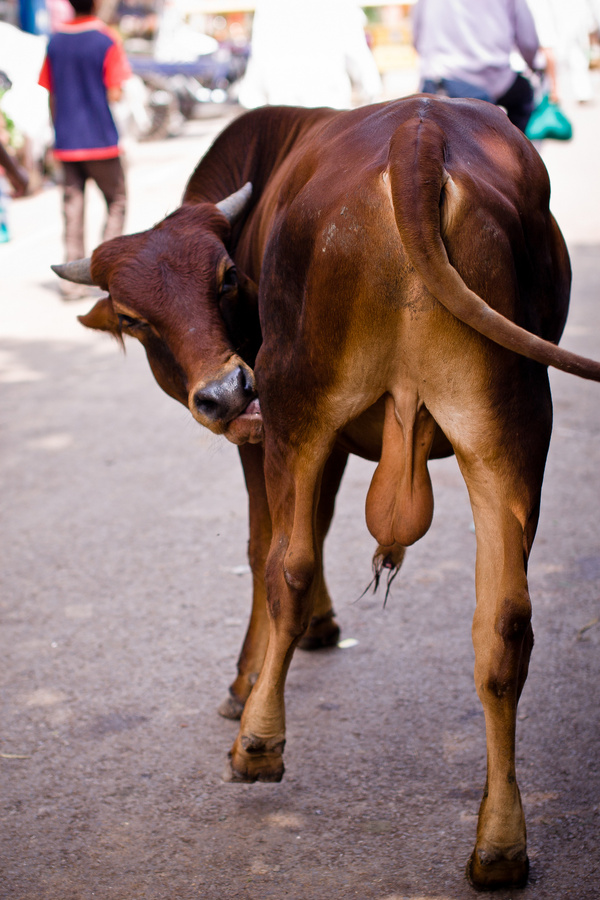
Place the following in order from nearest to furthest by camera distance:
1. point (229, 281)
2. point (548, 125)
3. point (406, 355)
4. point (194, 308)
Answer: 1. point (406, 355)
2. point (194, 308)
3. point (229, 281)
4. point (548, 125)

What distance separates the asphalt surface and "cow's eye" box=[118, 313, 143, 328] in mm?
472

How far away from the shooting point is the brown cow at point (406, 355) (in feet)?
7.29

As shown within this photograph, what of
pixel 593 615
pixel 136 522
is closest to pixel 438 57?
pixel 136 522

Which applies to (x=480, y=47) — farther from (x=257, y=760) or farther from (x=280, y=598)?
(x=257, y=760)

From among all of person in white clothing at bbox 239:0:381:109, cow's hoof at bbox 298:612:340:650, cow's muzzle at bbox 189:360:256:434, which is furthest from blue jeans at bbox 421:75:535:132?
cow's muzzle at bbox 189:360:256:434

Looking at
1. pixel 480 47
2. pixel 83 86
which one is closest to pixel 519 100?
pixel 480 47

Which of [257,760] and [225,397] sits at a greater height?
[225,397]

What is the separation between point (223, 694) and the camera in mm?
3463

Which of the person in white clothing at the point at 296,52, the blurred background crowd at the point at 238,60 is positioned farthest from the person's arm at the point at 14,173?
the person in white clothing at the point at 296,52

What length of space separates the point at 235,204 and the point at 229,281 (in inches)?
14.4

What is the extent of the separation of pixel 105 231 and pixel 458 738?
6399 mm

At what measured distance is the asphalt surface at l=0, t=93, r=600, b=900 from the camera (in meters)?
2.65

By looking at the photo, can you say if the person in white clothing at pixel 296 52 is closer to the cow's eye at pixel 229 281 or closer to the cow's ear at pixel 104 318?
the cow's ear at pixel 104 318

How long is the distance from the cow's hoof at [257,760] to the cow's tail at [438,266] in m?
1.37
